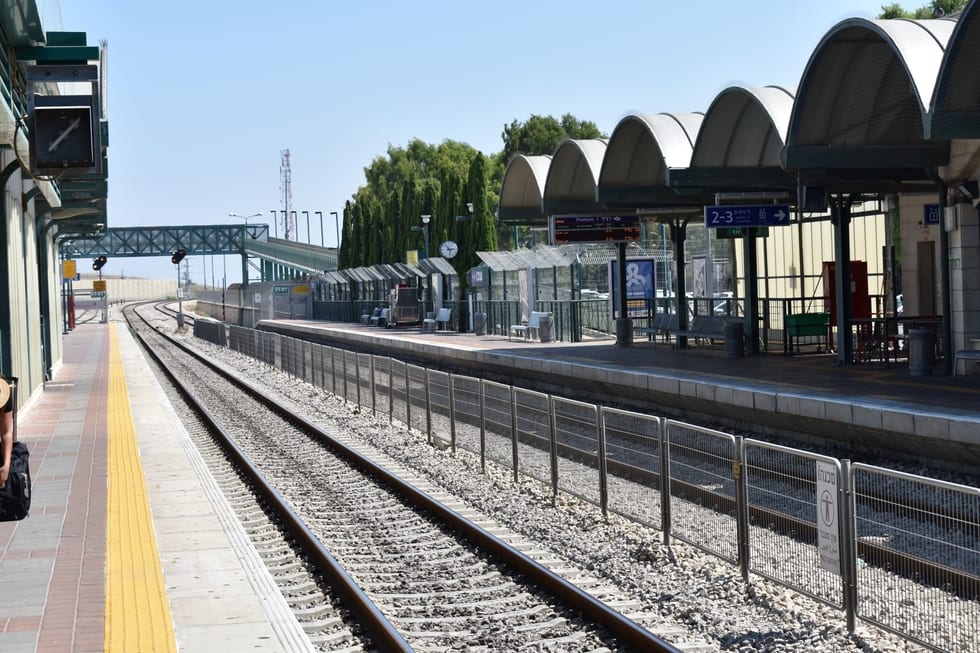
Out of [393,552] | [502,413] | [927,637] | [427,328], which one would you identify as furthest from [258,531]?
[427,328]

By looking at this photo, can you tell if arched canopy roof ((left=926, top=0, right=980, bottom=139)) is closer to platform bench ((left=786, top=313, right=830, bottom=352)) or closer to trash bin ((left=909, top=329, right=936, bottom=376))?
trash bin ((left=909, top=329, right=936, bottom=376))

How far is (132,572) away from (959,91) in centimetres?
1182

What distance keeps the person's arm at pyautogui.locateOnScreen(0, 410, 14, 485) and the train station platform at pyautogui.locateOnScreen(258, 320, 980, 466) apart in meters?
9.07

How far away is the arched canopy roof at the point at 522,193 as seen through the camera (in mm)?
37500

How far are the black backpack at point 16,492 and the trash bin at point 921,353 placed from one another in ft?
46.1

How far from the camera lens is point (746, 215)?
25031 mm

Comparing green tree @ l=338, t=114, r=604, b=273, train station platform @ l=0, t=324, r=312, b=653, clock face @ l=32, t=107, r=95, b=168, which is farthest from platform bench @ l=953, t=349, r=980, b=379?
green tree @ l=338, t=114, r=604, b=273

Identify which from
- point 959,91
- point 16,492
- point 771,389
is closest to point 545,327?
point 771,389

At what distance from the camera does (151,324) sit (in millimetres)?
89375

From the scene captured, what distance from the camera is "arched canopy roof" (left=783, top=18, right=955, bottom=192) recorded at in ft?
65.6

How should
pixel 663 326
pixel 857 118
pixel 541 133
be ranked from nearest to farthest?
pixel 857 118
pixel 663 326
pixel 541 133

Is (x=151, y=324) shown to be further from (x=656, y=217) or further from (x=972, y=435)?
(x=972, y=435)

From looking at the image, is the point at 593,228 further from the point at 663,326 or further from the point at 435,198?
the point at 435,198

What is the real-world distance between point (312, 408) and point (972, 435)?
15.3 m
